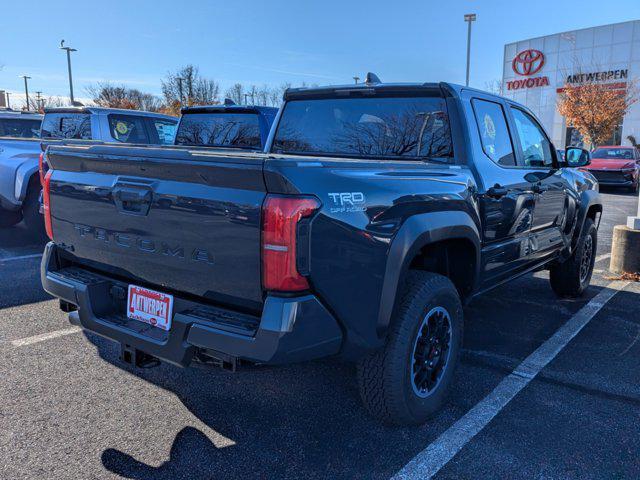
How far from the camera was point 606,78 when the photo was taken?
30.4 meters

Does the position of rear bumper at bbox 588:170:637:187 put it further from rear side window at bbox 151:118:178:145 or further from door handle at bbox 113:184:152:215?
door handle at bbox 113:184:152:215

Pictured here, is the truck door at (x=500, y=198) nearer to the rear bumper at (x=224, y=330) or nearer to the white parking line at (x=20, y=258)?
the rear bumper at (x=224, y=330)

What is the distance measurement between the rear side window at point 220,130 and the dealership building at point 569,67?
27757 mm

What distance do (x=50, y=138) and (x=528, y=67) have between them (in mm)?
32144

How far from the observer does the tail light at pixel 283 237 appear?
2.10 metres

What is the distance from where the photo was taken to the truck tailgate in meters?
2.20

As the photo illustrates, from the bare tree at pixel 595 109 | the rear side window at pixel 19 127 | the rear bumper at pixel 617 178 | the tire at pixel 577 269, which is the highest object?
the bare tree at pixel 595 109

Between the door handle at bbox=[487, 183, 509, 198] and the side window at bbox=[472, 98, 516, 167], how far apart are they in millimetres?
215

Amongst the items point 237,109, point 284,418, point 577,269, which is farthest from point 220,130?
point 284,418

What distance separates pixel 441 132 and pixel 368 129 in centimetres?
51

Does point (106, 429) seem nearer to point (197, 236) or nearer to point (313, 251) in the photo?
point (197, 236)

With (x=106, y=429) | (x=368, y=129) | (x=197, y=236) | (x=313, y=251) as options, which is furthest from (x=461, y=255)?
(x=106, y=429)

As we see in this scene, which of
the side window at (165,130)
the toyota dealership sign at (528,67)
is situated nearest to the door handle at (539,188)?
the side window at (165,130)

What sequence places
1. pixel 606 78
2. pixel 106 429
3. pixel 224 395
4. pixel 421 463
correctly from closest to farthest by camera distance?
pixel 421 463 → pixel 106 429 → pixel 224 395 → pixel 606 78
